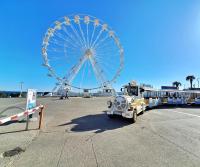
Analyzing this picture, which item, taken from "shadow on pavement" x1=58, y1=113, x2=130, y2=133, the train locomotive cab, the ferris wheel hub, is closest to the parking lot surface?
"shadow on pavement" x1=58, y1=113, x2=130, y2=133

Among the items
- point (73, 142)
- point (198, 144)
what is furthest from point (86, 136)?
point (198, 144)

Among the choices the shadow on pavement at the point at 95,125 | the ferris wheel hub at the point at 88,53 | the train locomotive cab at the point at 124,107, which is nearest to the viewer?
the shadow on pavement at the point at 95,125

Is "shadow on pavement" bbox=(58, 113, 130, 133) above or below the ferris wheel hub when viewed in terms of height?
below

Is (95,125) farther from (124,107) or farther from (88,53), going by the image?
(88,53)

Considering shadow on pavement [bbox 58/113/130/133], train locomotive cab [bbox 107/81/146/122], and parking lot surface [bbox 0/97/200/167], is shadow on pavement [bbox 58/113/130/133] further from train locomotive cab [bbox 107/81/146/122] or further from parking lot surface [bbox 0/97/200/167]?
parking lot surface [bbox 0/97/200/167]

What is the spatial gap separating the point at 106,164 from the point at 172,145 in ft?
9.69

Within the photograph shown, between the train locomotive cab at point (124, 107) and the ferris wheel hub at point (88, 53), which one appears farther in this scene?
the ferris wheel hub at point (88, 53)

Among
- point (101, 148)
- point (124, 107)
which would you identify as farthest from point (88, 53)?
point (101, 148)

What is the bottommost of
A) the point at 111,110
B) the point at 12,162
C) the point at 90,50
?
the point at 12,162

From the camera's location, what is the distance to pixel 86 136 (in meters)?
7.35

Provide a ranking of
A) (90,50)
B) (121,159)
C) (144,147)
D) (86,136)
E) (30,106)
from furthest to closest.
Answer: (90,50) → (30,106) → (86,136) → (144,147) → (121,159)

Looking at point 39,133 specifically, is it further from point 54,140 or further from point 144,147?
point 144,147

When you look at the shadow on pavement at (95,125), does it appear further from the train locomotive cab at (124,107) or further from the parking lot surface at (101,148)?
the parking lot surface at (101,148)

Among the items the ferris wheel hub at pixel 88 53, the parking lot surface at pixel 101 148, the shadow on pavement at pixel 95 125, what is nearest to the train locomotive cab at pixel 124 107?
the shadow on pavement at pixel 95 125
